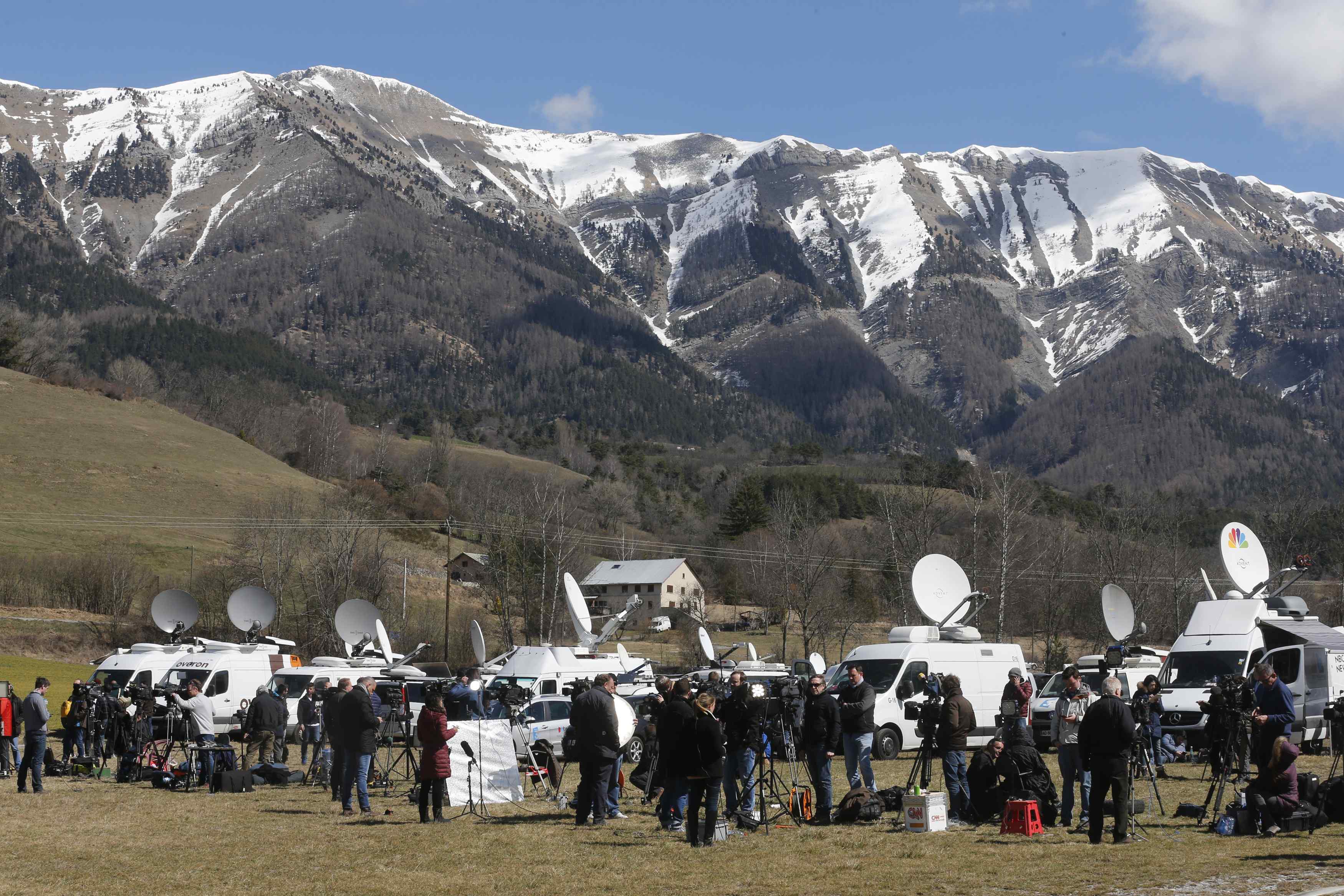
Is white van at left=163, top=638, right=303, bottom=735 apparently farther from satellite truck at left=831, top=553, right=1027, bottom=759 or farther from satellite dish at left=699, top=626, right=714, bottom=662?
satellite truck at left=831, top=553, right=1027, bottom=759

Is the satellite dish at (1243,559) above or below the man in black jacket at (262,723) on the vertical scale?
above

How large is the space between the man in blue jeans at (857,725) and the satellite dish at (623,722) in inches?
103

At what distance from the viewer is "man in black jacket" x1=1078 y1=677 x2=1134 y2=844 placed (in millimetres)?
12859

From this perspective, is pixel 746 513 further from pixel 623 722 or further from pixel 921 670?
pixel 623 722

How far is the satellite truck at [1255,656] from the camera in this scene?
79.4 feet

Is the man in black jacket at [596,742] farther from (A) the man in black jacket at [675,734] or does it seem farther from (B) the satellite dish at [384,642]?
(B) the satellite dish at [384,642]

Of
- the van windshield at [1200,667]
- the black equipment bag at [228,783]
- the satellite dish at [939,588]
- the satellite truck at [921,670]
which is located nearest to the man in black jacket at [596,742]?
the black equipment bag at [228,783]

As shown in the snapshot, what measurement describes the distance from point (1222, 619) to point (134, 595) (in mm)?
59845

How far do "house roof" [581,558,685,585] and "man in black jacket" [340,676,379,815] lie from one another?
82362 mm

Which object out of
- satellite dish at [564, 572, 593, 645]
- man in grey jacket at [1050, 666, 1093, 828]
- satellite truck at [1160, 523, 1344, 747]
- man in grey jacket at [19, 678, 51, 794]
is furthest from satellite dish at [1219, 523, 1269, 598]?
man in grey jacket at [19, 678, 51, 794]

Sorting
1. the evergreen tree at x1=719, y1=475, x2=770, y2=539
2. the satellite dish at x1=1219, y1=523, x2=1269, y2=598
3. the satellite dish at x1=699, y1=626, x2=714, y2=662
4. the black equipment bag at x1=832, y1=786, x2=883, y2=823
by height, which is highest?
the evergreen tree at x1=719, y1=475, x2=770, y2=539

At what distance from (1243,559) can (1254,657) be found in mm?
4663

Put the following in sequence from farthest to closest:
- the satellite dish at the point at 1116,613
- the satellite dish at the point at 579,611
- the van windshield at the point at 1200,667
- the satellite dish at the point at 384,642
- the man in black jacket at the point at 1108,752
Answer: the satellite dish at the point at 384,642 < the satellite dish at the point at 1116,613 < the satellite dish at the point at 579,611 < the van windshield at the point at 1200,667 < the man in black jacket at the point at 1108,752

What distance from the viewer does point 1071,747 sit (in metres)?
14.7
